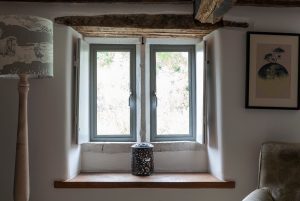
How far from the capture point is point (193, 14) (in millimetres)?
2674

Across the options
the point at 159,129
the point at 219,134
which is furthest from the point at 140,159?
the point at 219,134

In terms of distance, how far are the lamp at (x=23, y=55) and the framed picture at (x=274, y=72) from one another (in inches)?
59.5

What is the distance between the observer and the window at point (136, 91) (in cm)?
309

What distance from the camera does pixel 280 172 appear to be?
2.39 m

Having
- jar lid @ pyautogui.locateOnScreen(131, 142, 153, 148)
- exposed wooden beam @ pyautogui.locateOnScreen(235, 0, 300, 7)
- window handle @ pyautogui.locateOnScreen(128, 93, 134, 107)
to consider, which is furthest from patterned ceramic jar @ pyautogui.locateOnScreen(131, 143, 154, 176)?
exposed wooden beam @ pyautogui.locateOnScreen(235, 0, 300, 7)

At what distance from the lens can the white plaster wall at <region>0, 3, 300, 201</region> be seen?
2.64 m

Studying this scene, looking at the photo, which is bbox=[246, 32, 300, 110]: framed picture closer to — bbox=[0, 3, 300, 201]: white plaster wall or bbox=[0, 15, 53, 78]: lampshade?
bbox=[0, 3, 300, 201]: white plaster wall

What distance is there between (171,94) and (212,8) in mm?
1190

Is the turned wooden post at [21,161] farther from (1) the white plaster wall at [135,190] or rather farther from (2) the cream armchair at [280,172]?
(2) the cream armchair at [280,172]

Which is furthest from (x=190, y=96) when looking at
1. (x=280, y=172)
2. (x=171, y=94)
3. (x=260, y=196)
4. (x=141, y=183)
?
(x=260, y=196)

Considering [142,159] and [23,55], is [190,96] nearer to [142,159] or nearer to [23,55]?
[142,159]

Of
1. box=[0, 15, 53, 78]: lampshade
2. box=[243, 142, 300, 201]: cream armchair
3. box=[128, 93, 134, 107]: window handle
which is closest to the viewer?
box=[0, 15, 53, 78]: lampshade

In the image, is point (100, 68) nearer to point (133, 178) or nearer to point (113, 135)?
point (113, 135)

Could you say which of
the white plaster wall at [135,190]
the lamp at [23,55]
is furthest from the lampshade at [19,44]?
the white plaster wall at [135,190]
